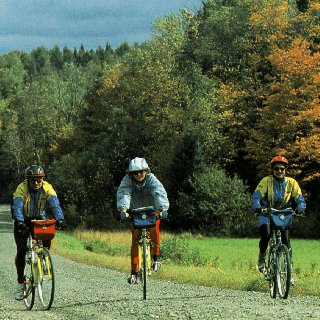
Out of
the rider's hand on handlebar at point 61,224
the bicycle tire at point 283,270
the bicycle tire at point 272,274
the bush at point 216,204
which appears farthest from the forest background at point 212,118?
the rider's hand on handlebar at point 61,224

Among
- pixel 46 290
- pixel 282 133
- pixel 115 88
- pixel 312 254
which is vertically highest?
pixel 115 88

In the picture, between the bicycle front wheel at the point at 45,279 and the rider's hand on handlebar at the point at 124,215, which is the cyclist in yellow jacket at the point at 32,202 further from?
the rider's hand on handlebar at the point at 124,215

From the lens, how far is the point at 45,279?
40.6 feet

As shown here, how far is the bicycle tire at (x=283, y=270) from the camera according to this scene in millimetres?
13227

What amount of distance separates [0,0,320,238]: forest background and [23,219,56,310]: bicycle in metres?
38.3

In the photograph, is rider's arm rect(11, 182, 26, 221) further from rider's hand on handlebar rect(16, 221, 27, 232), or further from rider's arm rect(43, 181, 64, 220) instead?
rider's arm rect(43, 181, 64, 220)

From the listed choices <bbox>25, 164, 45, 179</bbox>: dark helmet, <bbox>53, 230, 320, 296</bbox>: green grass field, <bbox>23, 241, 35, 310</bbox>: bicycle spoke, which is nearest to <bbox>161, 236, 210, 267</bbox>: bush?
<bbox>53, 230, 320, 296</bbox>: green grass field

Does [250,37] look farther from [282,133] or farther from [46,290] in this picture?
[46,290]

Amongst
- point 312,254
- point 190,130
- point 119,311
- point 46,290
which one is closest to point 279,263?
point 119,311

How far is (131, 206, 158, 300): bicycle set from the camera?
43.9 feet

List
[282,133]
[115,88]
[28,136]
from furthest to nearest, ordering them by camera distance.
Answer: [28,136] → [115,88] → [282,133]

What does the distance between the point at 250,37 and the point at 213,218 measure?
613 inches

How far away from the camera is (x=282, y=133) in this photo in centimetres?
5141

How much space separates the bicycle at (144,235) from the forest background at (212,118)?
36.8m
